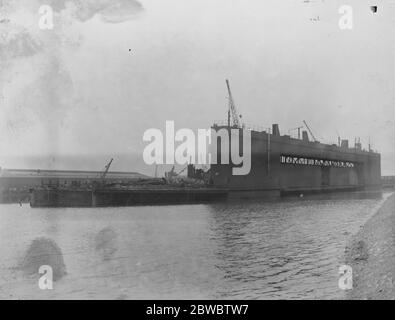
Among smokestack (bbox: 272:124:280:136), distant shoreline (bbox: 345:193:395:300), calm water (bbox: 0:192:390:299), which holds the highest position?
smokestack (bbox: 272:124:280:136)

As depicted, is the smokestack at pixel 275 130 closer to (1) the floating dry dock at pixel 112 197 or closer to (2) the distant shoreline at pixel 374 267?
(1) the floating dry dock at pixel 112 197

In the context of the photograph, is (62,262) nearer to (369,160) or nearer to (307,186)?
(307,186)

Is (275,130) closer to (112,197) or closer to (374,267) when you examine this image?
(112,197)

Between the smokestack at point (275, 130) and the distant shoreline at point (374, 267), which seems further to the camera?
the smokestack at point (275, 130)

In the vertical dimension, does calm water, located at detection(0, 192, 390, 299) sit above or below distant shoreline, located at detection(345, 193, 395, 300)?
below

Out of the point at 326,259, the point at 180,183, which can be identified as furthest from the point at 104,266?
the point at 180,183

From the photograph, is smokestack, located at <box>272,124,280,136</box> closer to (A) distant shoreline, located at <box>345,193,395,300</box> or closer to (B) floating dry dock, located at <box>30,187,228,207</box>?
(B) floating dry dock, located at <box>30,187,228,207</box>

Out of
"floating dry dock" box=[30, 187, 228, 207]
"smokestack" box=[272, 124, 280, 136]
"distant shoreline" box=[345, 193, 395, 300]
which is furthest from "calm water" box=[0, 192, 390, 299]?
"smokestack" box=[272, 124, 280, 136]

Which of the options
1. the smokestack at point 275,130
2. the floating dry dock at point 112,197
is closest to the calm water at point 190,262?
the floating dry dock at point 112,197

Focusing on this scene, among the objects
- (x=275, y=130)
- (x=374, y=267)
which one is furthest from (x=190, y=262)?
(x=275, y=130)
